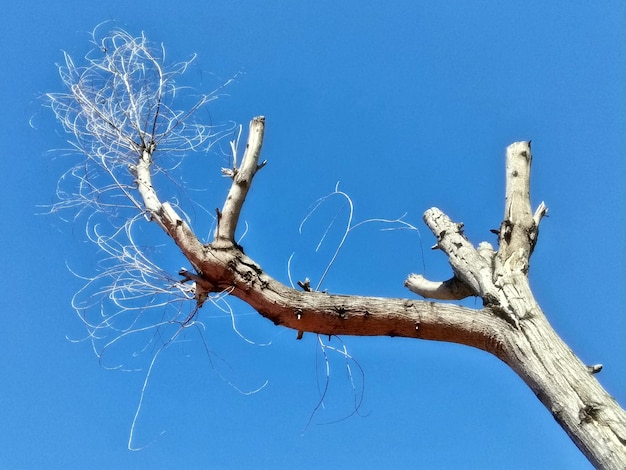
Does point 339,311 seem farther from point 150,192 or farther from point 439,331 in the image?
point 150,192

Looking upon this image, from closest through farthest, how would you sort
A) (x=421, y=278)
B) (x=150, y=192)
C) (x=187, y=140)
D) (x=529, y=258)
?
(x=529, y=258) → (x=150, y=192) → (x=421, y=278) → (x=187, y=140)

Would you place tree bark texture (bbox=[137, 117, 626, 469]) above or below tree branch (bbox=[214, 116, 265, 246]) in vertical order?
below

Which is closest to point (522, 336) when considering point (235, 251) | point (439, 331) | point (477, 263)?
point (439, 331)

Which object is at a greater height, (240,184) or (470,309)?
(240,184)

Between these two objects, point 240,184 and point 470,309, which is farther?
point 240,184

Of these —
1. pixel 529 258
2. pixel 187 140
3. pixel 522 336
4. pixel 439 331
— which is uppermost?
pixel 187 140

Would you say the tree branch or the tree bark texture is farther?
the tree branch

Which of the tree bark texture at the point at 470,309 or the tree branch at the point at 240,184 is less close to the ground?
the tree branch at the point at 240,184

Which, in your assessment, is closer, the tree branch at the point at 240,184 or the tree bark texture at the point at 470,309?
the tree bark texture at the point at 470,309
